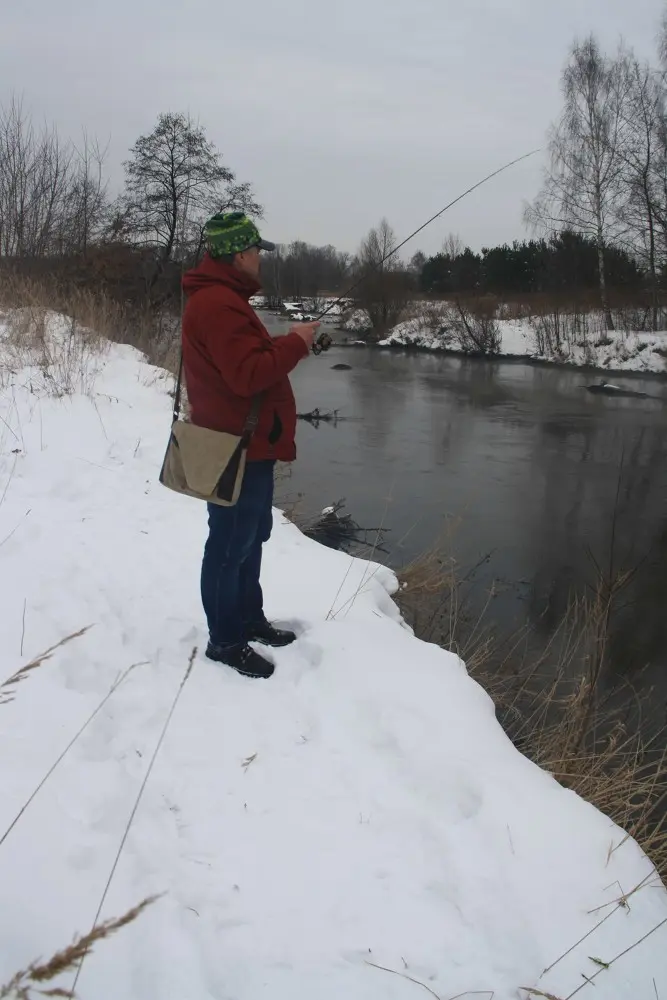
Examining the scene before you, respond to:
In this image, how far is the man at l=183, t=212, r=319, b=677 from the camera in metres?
1.94

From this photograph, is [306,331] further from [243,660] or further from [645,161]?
[645,161]

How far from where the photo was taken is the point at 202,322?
1.94 metres

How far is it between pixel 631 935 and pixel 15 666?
1.81 metres

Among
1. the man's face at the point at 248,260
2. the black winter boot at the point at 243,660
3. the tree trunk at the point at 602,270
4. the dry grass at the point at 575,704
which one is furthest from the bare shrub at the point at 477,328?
the black winter boot at the point at 243,660

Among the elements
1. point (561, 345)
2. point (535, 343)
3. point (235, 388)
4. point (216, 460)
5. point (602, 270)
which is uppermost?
point (602, 270)

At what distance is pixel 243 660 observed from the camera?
2.22 meters

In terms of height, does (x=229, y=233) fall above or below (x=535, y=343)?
below

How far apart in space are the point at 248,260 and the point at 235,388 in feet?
1.37

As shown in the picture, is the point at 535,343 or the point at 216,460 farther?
the point at 535,343

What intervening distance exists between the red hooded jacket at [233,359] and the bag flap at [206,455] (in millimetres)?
45

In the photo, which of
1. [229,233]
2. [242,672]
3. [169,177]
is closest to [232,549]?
[242,672]

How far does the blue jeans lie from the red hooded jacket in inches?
4.3

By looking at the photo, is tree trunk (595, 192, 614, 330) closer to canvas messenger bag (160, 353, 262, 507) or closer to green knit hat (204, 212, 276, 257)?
green knit hat (204, 212, 276, 257)

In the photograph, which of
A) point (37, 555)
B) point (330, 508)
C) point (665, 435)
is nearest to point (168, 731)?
point (37, 555)
